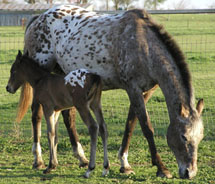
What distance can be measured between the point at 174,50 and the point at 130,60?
0.58 m

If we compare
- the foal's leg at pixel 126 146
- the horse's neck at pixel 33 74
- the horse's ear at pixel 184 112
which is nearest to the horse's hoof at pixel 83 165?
the foal's leg at pixel 126 146

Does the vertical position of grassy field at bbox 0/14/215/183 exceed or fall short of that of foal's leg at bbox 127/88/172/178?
it falls short

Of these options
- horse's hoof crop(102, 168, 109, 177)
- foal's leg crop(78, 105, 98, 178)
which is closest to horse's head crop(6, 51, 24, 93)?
foal's leg crop(78, 105, 98, 178)

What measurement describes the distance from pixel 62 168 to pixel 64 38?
196 centimetres

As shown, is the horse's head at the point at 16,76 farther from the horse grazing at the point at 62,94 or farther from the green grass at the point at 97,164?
the green grass at the point at 97,164

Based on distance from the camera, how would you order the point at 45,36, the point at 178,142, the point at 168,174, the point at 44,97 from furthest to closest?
1. the point at 45,36
2. the point at 44,97
3. the point at 168,174
4. the point at 178,142

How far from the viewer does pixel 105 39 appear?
5.64 metres

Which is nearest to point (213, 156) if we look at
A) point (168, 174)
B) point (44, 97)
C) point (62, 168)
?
point (168, 174)

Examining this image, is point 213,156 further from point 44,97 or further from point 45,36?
point 45,36

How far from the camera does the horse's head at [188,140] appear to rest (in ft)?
15.2

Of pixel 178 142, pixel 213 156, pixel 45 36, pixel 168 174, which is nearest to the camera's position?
pixel 178 142

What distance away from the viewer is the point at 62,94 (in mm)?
5238

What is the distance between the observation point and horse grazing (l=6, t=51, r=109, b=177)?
16.6 feet

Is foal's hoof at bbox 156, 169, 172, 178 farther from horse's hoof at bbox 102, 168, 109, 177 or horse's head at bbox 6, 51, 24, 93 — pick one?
horse's head at bbox 6, 51, 24, 93
